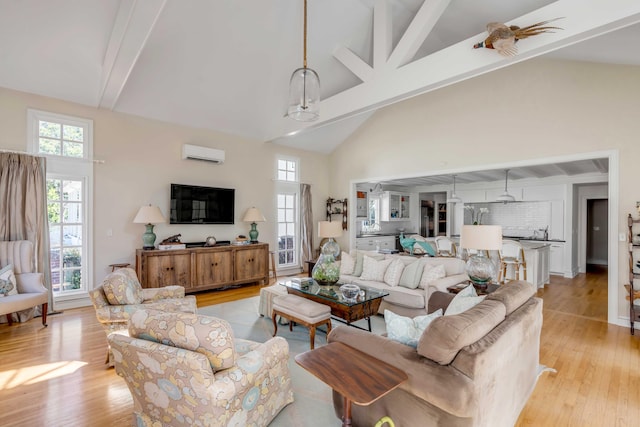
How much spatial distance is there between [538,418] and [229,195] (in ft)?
18.0

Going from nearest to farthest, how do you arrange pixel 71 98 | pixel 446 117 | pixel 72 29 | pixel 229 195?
pixel 72 29, pixel 71 98, pixel 446 117, pixel 229 195

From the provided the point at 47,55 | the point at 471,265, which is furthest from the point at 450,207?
the point at 47,55

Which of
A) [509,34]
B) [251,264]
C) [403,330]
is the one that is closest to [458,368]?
[403,330]

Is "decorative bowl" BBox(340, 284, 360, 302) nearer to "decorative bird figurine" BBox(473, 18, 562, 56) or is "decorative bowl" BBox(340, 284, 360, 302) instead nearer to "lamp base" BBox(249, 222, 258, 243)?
"decorative bird figurine" BBox(473, 18, 562, 56)

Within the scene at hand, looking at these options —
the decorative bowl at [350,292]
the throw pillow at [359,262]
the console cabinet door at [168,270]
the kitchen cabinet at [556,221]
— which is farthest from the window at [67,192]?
the kitchen cabinet at [556,221]

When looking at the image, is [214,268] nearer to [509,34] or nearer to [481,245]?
[481,245]

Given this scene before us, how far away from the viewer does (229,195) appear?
5.95 m

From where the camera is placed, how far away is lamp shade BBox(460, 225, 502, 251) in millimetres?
2854

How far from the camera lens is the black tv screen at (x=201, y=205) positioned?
5289 mm

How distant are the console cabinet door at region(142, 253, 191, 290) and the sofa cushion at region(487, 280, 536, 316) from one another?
15.0ft

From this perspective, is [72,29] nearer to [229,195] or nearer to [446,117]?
[229,195]

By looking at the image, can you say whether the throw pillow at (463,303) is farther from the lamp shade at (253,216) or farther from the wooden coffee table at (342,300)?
the lamp shade at (253,216)

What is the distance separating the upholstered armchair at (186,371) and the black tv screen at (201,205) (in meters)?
3.98

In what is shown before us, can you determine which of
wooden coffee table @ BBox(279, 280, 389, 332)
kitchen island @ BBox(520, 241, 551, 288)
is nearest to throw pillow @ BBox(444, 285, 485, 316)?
wooden coffee table @ BBox(279, 280, 389, 332)
